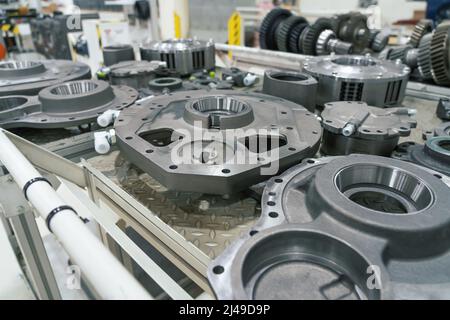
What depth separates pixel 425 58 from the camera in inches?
75.9

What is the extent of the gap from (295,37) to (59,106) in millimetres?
2145

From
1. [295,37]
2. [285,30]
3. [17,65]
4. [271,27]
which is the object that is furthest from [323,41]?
[17,65]

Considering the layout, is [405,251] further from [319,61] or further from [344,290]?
[319,61]

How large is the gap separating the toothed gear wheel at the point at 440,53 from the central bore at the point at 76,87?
1.78 m

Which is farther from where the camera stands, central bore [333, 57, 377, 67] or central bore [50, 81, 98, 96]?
central bore [333, 57, 377, 67]

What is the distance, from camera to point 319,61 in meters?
1.86

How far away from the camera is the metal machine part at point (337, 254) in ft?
2.08

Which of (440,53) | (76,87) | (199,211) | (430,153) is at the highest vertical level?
(440,53)

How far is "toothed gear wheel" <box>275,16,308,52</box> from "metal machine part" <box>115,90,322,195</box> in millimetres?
1697

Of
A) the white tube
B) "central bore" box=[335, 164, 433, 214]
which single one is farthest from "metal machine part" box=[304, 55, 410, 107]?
the white tube

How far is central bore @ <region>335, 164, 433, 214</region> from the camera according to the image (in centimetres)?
88

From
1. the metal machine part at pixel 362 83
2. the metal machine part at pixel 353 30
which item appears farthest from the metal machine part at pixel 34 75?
the metal machine part at pixel 353 30

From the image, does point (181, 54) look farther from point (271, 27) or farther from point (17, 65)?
point (271, 27)

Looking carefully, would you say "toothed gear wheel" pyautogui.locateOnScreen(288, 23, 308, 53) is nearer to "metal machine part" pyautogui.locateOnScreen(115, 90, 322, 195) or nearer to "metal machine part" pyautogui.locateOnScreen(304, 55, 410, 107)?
"metal machine part" pyautogui.locateOnScreen(304, 55, 410, 107)
